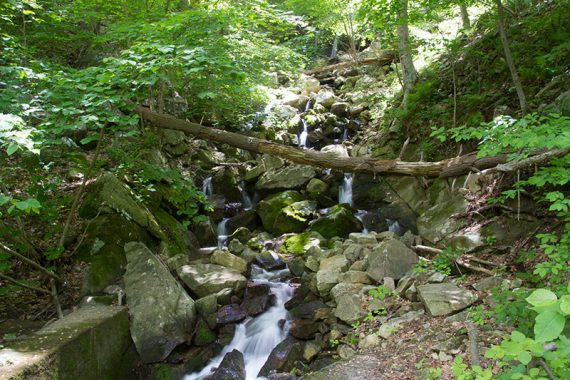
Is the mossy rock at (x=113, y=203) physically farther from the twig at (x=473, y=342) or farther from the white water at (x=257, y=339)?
the twig at (x=473, y=342)

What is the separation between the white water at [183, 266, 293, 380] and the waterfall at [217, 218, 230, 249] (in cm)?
309

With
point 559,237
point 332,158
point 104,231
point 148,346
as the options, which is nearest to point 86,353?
point 148,346

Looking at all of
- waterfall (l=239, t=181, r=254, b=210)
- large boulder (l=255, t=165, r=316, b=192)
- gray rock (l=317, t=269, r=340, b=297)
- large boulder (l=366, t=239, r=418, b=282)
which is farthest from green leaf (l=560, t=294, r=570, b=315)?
waterfall (l=239, t=181, r=254, b=210)

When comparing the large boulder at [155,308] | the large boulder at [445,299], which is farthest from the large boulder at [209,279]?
the large boulder at [445,299]

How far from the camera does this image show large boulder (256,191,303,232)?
9375mm

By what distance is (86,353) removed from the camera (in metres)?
4.03

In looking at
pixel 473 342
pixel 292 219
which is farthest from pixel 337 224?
Answer: pixel 473 342

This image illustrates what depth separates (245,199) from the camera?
10.9 meters

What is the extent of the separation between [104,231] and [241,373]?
10.8ft

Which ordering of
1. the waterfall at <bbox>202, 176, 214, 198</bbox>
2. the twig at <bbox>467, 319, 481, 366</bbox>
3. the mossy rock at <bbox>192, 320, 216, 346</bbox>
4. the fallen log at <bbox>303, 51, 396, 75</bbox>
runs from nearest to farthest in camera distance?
1. the twig at <bbox>467, 319, 481, 366</bbox>
2. the mossy rock at <bbox>192, 320, 216, 346</bbox>
3. the waterfall at <bbox>202, 176, 214, 198</bbox>
4. the fallen log at <bbox>303, 51, 396, 75</bbox>

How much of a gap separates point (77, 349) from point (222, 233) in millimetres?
5707

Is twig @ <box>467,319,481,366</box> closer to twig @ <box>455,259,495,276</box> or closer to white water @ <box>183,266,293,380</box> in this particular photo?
twig @ <box>455,259,495,276</box>

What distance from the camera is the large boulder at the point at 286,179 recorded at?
1044 centimetres

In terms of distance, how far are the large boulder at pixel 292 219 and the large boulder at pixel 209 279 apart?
2538 mm
